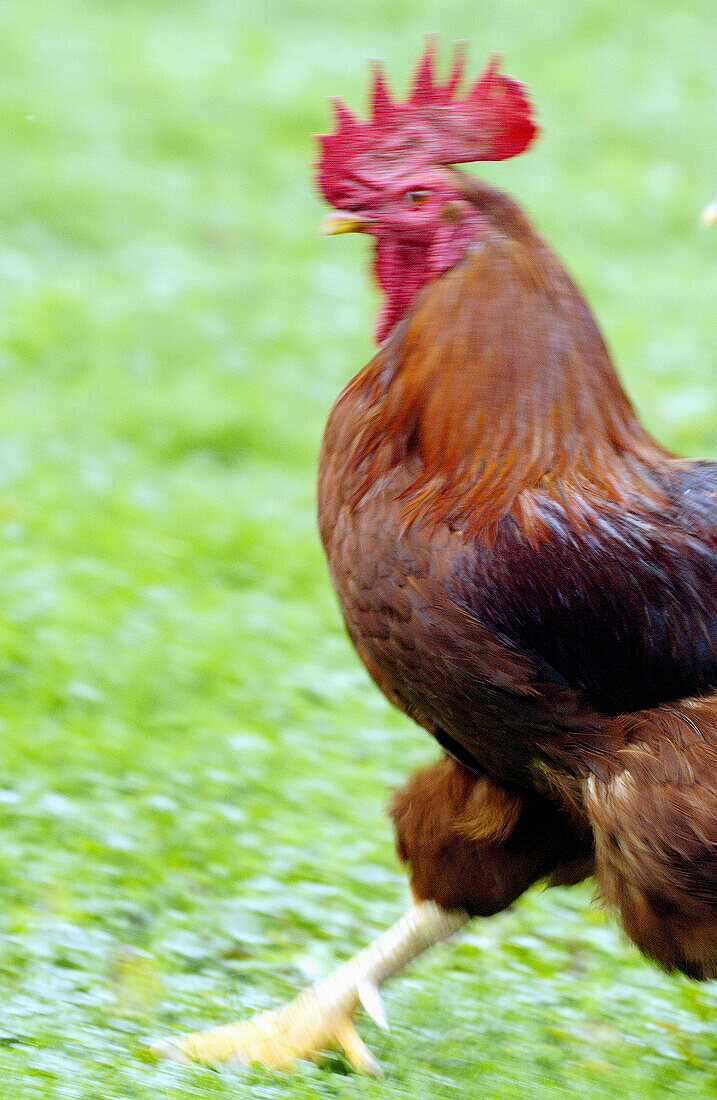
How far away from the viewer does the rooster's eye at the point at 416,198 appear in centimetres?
347

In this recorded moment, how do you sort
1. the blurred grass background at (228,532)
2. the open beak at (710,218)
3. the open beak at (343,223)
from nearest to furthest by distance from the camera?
the open beak at (343,223) → the blurred grass background at (228,532) → the open beak at (710,218)

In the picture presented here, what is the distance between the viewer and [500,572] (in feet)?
10.3

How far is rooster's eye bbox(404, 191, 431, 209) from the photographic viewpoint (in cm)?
347

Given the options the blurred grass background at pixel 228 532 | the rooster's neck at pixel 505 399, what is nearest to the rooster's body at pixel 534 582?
the rooster's neck at pixel 505 399

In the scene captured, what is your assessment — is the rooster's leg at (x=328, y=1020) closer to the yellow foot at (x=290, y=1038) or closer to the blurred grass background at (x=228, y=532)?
the yellow foot at (x=290, y=1038)

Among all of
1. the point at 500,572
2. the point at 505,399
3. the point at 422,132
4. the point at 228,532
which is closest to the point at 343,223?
the point at 422,132

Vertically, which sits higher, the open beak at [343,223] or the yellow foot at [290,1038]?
the open beak at [343,223]

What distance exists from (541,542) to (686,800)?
2.15 ft

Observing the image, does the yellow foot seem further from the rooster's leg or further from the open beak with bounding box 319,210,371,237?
the open beak with bounding box 319,210,371,237

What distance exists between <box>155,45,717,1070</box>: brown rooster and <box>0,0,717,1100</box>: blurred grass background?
0.49 metres

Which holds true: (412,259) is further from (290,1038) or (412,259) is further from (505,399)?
(290,1038)

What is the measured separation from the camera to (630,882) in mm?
3125

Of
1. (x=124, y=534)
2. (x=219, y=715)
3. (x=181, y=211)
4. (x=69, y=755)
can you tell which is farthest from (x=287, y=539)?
(x=181, y=211)

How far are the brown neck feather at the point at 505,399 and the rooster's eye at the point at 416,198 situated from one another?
0.57 ft
